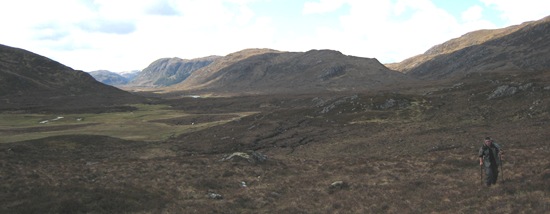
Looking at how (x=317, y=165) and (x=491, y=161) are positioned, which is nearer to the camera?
(x=491, y=161)

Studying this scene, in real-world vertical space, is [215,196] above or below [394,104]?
below

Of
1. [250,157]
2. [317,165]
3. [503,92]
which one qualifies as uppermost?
[503,92]

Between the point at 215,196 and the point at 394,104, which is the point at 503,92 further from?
the point at 215,196

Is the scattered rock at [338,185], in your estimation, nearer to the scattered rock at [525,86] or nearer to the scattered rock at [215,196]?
the scattered rock at [215,196]

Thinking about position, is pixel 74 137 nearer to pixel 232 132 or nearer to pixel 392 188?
pixel 232 132

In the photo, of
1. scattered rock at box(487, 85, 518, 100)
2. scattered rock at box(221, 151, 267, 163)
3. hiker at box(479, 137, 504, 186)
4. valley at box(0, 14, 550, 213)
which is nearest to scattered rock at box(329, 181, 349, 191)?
valley at box(0, 14, 550, 213)

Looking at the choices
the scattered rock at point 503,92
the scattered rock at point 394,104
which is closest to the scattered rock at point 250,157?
the scattered rock at point 394,104

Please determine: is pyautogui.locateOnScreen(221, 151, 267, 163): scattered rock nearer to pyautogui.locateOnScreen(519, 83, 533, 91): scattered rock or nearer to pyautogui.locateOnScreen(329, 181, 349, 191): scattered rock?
pyautogui.locateOnScreen(329, 181, 349, 191): scattered rock

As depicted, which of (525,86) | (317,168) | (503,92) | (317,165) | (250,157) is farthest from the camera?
(503,92)

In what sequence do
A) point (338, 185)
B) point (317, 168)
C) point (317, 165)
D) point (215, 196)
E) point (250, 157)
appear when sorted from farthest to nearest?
1. point (250, 157)
2. point (317, 165)
3. point (317, 168)
4. point (338, 185)
5. point (215, 196)

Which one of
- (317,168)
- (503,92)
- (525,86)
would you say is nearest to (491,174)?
(317,168)

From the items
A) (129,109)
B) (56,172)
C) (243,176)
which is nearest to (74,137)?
(56,172)
